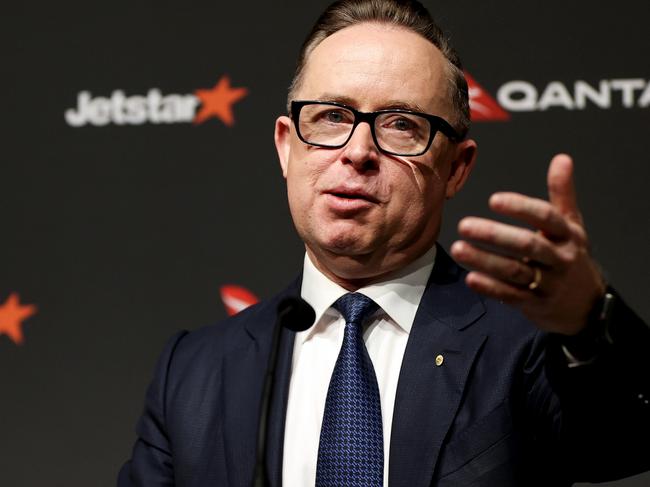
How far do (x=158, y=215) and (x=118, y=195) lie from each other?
0.46ft

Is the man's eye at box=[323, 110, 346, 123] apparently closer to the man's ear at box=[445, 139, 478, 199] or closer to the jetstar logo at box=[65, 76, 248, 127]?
the man's ear at box=[445, 139, 478, 199]

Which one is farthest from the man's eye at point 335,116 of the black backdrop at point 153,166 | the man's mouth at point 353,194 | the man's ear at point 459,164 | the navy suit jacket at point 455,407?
the black backdrop at point 153,166

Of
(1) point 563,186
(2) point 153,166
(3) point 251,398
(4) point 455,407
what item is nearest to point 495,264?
(1) point 563,186

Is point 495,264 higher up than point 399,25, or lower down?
lower down

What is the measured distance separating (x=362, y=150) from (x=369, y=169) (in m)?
0.04

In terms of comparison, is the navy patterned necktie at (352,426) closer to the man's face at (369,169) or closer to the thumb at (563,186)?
the man's face at (369,169)

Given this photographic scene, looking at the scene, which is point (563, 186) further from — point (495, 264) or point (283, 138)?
point (283, 138)

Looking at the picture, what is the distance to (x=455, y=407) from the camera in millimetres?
1794

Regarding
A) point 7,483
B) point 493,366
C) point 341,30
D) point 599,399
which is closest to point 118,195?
point 7,483

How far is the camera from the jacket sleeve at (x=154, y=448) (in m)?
1.97

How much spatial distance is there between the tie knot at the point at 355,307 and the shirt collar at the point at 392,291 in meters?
0.01

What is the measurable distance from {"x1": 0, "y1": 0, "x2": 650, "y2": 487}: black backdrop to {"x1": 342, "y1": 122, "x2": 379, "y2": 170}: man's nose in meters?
0.98

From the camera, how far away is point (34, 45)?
3080mm

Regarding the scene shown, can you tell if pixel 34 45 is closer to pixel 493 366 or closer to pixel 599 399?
pixel 493 366
